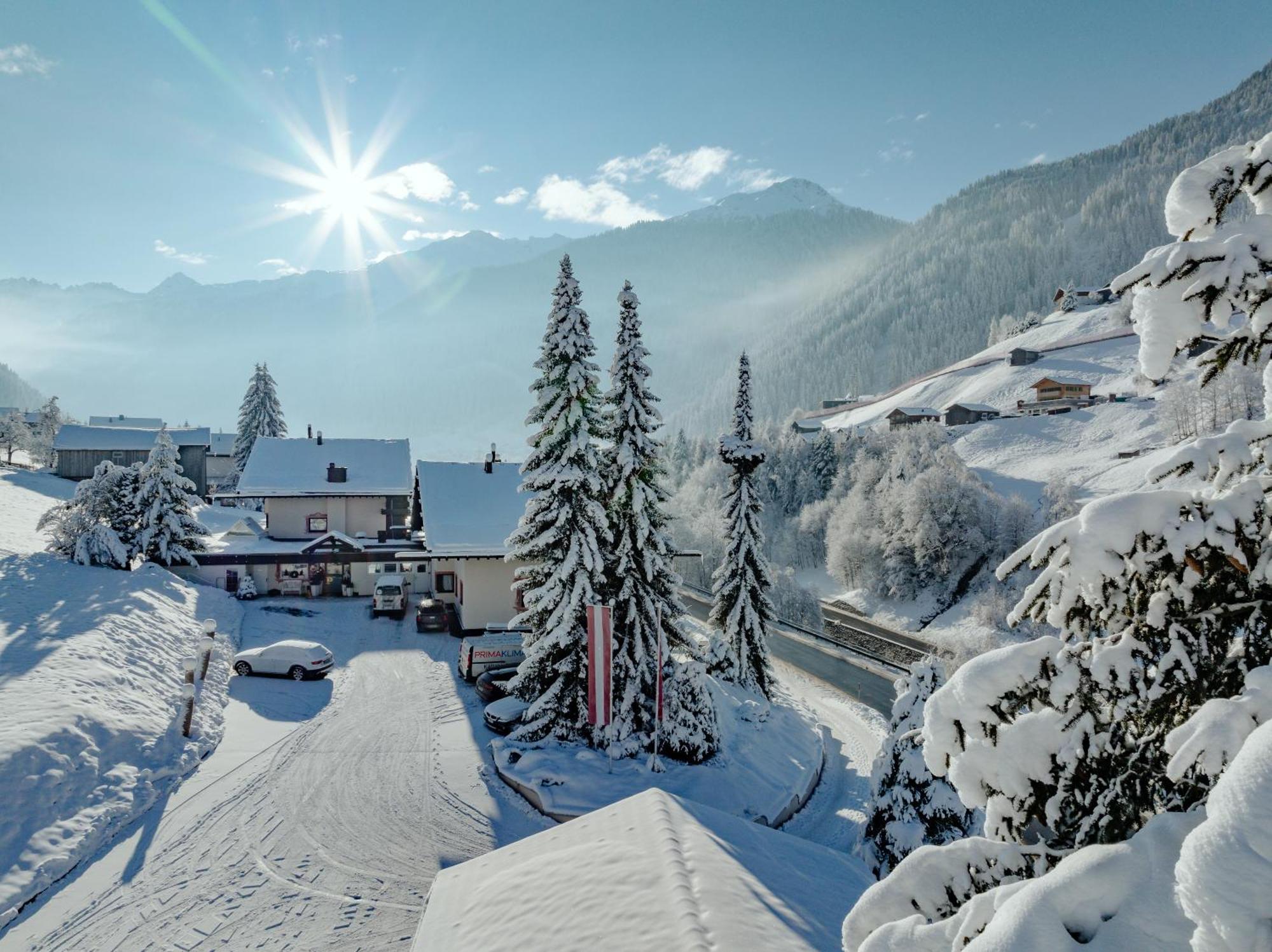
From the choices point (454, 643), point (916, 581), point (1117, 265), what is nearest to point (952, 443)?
point (916, 581)

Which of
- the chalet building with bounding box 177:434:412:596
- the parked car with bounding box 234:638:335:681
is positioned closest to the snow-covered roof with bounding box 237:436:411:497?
the chalet building with bounding box 177:434:412:596

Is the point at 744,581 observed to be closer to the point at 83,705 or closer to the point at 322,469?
the point at 83,705

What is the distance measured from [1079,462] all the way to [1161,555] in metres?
85.3

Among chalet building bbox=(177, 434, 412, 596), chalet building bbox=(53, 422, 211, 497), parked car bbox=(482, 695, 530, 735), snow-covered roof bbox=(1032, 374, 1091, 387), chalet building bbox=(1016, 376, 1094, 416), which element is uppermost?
snow-covered roof bbox=(1032, 374, 1091, 387)

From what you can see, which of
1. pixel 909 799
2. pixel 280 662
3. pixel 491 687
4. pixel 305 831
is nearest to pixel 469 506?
pixel 280 662

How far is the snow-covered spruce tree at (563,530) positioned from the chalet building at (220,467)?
68085mm

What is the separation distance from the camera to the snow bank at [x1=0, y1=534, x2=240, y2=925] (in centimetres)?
1380

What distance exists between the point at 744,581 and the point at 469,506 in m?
16.0

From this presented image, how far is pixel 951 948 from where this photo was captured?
11.1 feet

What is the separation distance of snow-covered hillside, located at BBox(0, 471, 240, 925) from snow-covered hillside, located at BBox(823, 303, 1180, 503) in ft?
167

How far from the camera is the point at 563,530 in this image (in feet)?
72.4

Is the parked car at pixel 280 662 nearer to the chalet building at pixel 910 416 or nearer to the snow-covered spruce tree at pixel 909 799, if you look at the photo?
the snow-covered spruce tree at pixel 909 799

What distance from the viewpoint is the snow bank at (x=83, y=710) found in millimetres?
13805

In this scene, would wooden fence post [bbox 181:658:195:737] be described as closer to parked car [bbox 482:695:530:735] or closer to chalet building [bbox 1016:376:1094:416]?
parked car [bbox 482:695:530:735]
